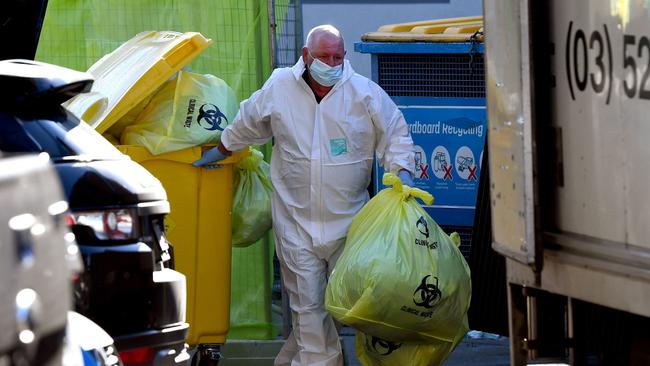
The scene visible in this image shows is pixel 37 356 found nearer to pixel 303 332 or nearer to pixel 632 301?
pixel 632 301

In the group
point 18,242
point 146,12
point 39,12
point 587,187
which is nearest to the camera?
point 18,242

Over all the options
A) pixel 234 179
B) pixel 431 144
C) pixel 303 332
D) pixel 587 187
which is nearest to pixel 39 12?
pixel 234 179

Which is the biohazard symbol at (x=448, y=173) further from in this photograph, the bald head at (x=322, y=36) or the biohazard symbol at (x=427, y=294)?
the biohazard symbol at (x=427, y=294)

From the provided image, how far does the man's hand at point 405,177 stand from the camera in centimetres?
732

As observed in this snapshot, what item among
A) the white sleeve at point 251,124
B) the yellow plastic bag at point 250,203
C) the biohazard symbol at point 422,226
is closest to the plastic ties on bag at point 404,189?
the biohazard symbol at point 422,226

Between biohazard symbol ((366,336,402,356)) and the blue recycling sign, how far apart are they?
1540 millimetres

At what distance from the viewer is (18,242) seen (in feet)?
8.83

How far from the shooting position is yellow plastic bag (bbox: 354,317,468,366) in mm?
6918

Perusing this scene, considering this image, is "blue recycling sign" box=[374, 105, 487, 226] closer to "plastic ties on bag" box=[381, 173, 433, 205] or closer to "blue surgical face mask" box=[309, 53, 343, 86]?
"blue surgical face mask" box=[309, 53, 343, 86]

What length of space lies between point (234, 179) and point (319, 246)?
0.67 m

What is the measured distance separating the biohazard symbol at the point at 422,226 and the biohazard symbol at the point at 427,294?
0.86 ft

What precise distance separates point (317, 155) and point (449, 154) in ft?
4.17

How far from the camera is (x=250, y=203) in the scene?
7707 mm

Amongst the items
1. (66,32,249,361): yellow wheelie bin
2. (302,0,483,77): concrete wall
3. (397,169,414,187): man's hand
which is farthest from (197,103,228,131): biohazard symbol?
(302,0,483,77): concrete wall
